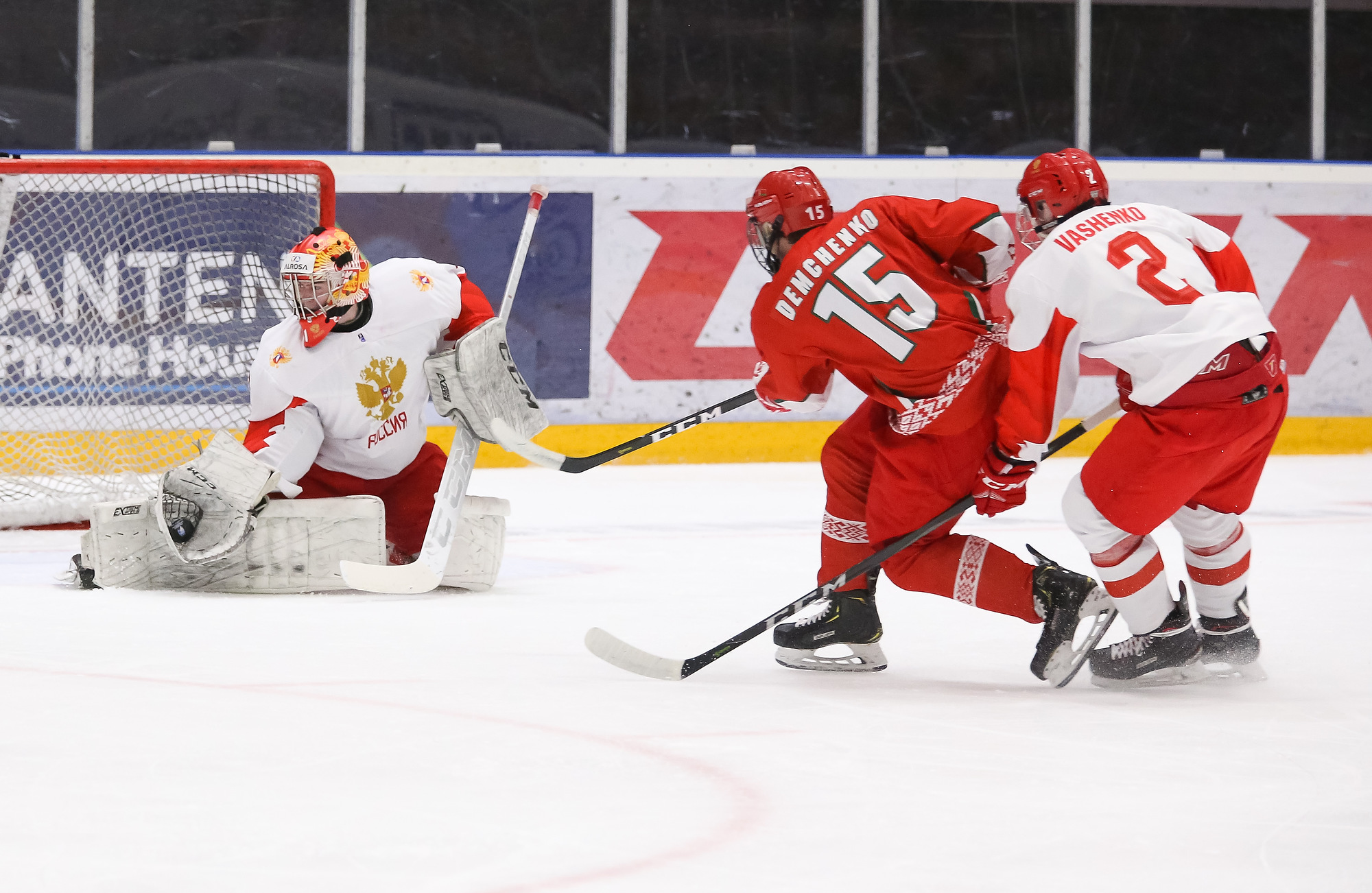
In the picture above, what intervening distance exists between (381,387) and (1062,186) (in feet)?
5.22

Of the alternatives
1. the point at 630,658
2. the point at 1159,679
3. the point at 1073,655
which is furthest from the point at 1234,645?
the point at 630,658

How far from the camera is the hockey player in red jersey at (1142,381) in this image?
7.50 feet

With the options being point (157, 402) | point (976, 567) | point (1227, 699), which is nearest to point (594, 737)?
point (976, 567)

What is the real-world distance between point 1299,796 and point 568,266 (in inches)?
168

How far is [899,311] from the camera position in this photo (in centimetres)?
243

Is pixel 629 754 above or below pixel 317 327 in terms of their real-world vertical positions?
below

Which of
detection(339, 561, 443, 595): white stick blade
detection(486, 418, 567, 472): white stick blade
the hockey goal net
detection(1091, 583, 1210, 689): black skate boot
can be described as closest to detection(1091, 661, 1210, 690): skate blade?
detection(1091, 583, 1210, 689): black skate boot

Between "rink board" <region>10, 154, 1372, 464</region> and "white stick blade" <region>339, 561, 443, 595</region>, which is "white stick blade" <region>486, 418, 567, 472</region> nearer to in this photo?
"white stick blade" <region>339, 561, 443, 595</region>

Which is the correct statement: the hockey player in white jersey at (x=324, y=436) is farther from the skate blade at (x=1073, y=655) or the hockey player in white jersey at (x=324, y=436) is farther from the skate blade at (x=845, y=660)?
the skate blade at (x=1073, y=655)

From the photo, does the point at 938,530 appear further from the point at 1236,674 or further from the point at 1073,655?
the point at 1236,674

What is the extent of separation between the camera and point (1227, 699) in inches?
91.5

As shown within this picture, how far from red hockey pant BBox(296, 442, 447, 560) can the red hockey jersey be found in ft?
4.00

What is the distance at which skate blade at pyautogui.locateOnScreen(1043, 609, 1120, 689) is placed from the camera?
2.38 m

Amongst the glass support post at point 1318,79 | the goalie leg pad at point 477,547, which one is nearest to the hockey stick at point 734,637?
the goalie leg pad at point 477,547
